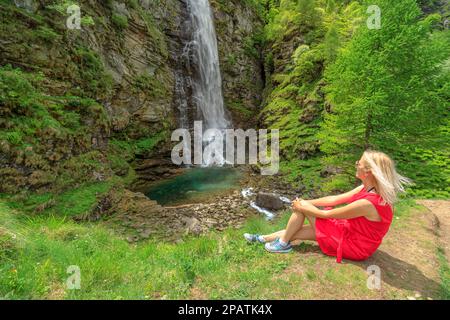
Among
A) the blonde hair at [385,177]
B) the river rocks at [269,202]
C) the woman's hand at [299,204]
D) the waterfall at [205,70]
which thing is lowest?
the river rocks at [269,202]

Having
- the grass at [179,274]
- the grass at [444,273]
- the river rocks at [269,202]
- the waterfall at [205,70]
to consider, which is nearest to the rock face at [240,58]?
the waterfall at [205,70]

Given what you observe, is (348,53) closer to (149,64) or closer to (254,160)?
(254,160)

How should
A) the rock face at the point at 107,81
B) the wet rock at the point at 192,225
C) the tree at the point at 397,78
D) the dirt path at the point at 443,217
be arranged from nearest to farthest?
the dirt path at the point at 443,217 → the tree at the point at 397,78 → the rock face at the point at 107,81 → the wet rock at the point at 192,225

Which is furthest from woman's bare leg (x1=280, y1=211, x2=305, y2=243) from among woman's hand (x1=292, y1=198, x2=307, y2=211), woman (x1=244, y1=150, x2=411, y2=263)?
woman's hand (x1=292, y1=198, x2=307, y2=211)

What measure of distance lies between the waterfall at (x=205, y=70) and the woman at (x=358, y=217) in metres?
16.8

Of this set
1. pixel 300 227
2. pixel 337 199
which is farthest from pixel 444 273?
pixel 300 227

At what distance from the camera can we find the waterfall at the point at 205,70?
2217cm

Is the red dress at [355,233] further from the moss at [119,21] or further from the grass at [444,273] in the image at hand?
the moss at [119,21]

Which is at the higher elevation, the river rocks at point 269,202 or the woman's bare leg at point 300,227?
the woman's bare leg at point 300,227

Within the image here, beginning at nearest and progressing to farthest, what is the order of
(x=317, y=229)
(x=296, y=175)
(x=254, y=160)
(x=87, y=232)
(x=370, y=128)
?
(x=317, y=229) → (x=87, y=232) → (x=370, y=128) → (x=296, y=175) → (x=254, y=160)

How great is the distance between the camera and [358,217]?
3.65 metres

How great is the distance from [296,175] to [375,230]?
11.8 metres
